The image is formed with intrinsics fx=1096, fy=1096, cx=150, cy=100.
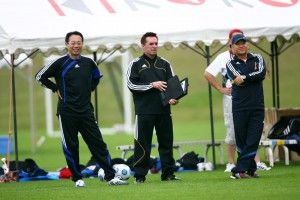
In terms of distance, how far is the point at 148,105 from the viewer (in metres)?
16.5

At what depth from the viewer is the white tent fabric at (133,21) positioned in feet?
59.8

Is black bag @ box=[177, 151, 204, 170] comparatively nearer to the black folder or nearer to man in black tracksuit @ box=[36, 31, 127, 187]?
the black folder

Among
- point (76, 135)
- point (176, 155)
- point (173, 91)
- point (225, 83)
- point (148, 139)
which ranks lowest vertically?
point (176, 155)

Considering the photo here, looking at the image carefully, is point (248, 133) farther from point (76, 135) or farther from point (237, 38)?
point (76, 135)

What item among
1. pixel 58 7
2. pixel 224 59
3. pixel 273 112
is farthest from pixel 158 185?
pixel 273 112

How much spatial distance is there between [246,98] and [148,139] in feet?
5.52

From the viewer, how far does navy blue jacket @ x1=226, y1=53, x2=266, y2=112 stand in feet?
52.5

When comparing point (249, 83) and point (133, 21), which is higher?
point (133, 21)

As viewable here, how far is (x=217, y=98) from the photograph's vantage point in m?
53.3

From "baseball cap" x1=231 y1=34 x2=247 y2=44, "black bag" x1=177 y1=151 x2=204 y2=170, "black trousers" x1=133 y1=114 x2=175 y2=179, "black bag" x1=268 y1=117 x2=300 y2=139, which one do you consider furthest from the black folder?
"black bag" x1=268 y1=117 x2=300 y2=139

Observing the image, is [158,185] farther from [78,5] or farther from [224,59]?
[78,5]

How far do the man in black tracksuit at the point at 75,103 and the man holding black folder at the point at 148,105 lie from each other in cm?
66

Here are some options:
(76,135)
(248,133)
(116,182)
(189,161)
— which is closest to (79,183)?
(116,182)

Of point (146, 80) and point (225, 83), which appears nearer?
point (146, 80)
